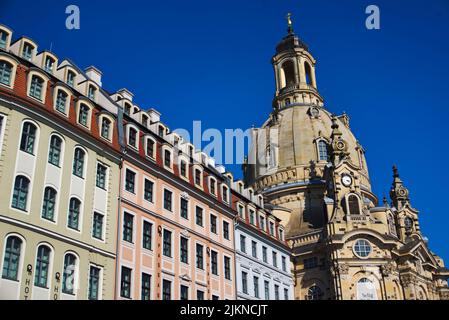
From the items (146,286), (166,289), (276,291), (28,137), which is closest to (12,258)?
(28,137)

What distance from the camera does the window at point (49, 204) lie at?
2839 cm

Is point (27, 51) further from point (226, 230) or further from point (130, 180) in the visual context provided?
point (226, 230)

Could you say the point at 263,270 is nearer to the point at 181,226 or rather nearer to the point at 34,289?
the point at 181,226

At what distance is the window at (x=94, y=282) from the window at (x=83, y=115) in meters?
8.98

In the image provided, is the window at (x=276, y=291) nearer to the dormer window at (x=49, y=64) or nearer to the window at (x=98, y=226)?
the window at (x=98, y=226)

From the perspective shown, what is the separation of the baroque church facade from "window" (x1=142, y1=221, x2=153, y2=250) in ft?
126

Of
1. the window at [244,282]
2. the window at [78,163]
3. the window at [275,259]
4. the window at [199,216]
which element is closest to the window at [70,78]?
the window at [78,163]

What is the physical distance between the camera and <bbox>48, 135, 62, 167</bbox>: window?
98.2 ft

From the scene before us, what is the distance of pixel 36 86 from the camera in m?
30.4

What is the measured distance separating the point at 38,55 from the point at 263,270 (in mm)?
27030

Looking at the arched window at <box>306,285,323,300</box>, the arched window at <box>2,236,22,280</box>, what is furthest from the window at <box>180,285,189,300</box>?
the arched window at <box>306,285,323,300</box>

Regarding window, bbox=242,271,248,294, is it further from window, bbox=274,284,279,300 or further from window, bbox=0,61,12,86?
window, bbox=0,61,12,86
